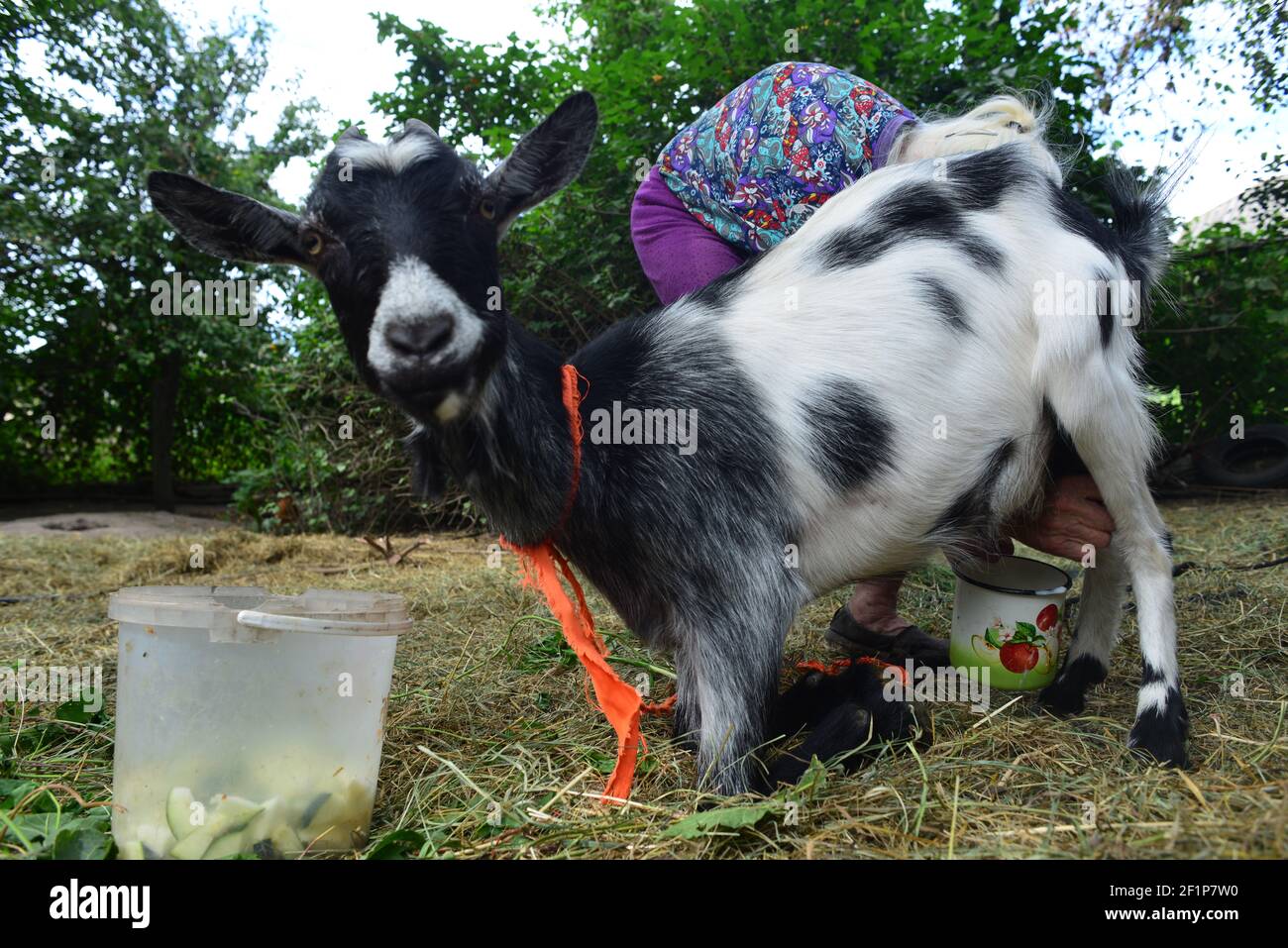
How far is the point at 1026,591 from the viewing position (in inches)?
87.3

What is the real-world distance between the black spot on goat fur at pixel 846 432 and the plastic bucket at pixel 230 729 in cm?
101

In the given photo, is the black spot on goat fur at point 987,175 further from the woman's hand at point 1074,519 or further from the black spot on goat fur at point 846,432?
the woman's hand at point 1074,519

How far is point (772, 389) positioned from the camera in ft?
6.09

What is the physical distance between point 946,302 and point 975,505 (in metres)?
0.48

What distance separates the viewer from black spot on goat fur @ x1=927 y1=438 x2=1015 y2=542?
6.39 ft

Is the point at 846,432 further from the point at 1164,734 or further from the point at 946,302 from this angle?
the point at 1164,734

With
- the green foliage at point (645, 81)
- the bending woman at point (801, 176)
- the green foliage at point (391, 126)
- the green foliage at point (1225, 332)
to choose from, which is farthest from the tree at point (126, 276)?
the green foliage at point (1225, 332)

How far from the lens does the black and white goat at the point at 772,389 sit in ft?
5.44

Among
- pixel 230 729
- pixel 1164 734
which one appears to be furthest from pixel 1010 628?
pixel 230 729

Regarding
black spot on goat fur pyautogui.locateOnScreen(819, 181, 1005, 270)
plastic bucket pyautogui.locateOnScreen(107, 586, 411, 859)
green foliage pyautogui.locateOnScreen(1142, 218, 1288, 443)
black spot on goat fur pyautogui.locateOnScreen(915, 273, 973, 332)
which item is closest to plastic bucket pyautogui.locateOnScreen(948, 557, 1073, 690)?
black spot on goat fur pyautogui.locateOnScreen(915, 273, 973, 332)

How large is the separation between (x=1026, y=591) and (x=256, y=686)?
1.85 meters
